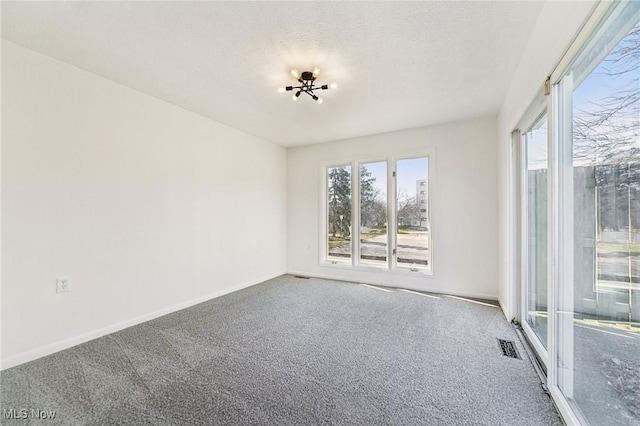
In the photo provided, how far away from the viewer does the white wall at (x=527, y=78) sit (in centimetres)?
145

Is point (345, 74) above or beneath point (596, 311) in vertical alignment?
above

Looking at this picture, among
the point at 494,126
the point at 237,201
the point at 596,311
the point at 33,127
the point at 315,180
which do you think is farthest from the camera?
the point at 315,180

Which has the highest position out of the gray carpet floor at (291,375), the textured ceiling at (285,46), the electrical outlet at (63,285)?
the textured ceiling at (285,46)

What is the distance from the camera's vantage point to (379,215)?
4.56 m

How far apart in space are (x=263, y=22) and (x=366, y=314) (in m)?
3.05

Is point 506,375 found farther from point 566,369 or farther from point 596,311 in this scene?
point 596,311

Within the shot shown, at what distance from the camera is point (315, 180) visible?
509cm

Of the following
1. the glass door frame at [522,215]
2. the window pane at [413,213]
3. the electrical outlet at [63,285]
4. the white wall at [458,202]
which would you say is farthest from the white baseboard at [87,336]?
the glass door frame at [522,215]

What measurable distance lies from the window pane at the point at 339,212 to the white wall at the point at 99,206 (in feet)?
6.12

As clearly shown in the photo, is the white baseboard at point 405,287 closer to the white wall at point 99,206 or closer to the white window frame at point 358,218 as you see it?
the white window frame at point 358,218

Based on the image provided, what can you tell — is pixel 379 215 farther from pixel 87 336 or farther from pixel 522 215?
pixel 87 336

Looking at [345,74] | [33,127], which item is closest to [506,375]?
[345,74]

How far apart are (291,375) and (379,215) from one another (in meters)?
3.12

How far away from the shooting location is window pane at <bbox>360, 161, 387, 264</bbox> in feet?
14.9
